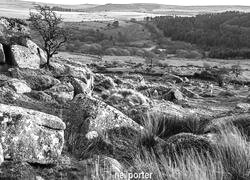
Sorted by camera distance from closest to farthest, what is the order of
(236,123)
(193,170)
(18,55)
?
(193,170) → (236,123) → (18,55)

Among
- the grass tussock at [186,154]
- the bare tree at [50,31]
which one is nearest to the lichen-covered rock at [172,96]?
the bare tree at [50,31]

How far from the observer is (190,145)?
655cm

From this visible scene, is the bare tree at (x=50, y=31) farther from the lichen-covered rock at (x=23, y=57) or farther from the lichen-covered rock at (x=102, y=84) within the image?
the lichen-covered rock at (x=23, y=57)

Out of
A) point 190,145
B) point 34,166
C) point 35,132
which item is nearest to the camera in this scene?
point 34,166

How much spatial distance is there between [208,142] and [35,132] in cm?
300

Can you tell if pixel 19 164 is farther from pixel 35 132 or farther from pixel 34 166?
pixel 35 132

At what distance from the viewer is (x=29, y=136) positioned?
19.2 ft

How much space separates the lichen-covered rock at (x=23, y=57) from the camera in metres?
21.5

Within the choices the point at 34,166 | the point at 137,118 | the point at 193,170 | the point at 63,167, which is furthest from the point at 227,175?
the point at 137,118

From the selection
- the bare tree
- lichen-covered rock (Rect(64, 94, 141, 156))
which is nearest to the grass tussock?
lichen-covered rock (Rect(64, 94, 141, 156))

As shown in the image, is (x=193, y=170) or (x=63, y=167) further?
(x=63, y=167)

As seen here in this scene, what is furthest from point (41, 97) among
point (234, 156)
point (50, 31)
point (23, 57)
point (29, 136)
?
point (50, 31)

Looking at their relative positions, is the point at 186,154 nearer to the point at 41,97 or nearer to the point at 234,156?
the point at 234,156

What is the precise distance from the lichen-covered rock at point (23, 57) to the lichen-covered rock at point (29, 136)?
1597 cm
